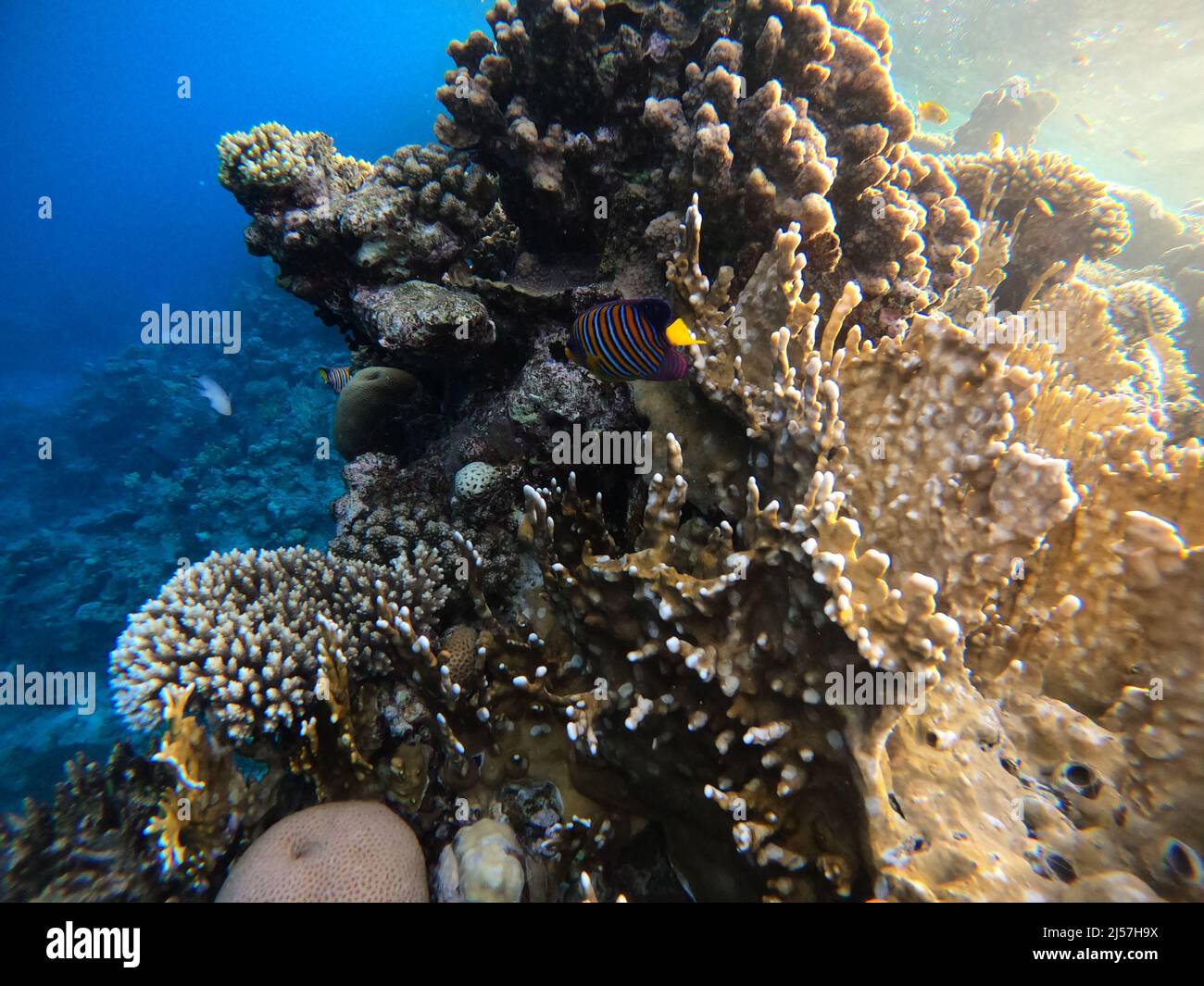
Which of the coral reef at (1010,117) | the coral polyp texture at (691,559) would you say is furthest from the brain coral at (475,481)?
the coral reef at (1010,117)

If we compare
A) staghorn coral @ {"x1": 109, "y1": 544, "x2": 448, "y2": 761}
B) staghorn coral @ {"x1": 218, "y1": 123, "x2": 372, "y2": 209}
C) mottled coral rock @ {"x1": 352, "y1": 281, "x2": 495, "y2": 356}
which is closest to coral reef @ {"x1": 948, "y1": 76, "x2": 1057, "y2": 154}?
staghorn coral @ {"x1": 218, "y1": 123, "x2": 372, "y2": 209}

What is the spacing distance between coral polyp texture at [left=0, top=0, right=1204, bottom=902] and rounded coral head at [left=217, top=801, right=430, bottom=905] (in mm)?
39

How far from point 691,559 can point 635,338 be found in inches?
48.0

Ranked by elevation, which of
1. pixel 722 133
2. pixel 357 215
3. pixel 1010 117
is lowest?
pixel 722 133

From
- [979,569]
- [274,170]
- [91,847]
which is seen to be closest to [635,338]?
[979,569]

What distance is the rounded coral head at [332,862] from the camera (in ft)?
8.16

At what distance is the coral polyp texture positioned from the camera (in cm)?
201

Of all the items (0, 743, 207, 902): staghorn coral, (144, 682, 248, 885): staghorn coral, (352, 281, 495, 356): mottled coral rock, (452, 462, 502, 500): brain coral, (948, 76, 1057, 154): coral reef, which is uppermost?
(948, 76, 1057, 154): coral reef

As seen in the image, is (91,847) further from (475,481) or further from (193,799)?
(475,481)

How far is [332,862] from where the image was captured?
2598mm

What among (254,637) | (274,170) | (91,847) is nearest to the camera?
(91,847)

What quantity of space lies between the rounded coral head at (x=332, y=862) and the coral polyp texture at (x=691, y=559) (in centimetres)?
4

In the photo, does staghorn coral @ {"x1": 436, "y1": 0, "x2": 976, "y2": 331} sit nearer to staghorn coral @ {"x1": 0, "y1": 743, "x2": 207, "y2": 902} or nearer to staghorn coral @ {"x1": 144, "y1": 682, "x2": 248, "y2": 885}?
staghorn coral @ {"x1": 144, "y1": 682, "x2": 248, "y2": 885}

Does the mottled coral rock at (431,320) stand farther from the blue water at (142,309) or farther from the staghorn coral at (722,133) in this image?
the blue water at (142,309)
